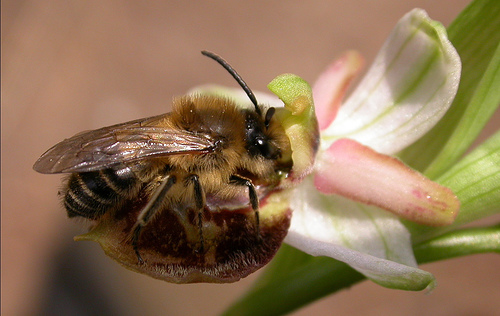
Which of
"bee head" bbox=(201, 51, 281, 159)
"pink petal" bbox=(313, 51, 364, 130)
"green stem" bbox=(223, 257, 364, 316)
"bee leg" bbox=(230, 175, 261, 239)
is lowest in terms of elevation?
"green stem" bbox=(223, 257, 364, 316)

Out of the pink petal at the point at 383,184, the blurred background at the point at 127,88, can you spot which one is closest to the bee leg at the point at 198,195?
the pink petal at the point at 383,184

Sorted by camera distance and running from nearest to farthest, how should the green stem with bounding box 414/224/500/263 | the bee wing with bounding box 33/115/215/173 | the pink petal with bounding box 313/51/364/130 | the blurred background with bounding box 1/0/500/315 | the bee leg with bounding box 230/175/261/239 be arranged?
the bee wing with bounding box 33/115/215/173 < the bee leg with bounding box 230/175/261/239 < the green stem with bounding box 414/224/500/263 < the pink petal with bounding box 313/51/364/130 < the blurred background with bounding box 1/0/500/315

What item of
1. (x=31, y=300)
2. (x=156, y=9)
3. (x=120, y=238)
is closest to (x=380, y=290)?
(x=31, y=300)

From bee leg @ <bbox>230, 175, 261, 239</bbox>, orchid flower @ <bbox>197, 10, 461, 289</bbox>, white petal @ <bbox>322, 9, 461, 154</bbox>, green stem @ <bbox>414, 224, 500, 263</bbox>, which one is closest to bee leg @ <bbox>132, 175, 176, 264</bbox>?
bee leg @ <bbox>230, 175, 261, 239</bbox>

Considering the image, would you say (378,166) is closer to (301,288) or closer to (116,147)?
(301,288)

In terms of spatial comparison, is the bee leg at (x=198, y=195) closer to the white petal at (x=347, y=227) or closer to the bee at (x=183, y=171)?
the bee at (x=183, y=171)

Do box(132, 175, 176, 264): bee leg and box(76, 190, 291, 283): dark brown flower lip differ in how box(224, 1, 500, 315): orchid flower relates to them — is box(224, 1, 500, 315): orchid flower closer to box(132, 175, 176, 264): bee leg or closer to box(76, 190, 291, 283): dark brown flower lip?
Answer: box(76, 190, 291, 283): dark brown flower lip

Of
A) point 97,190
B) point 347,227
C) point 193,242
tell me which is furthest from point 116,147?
point 347,227
